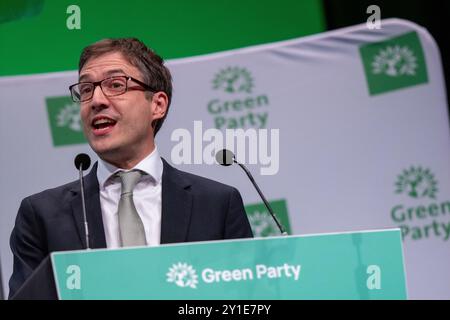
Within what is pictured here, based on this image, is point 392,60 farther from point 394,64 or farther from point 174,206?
point 174,206

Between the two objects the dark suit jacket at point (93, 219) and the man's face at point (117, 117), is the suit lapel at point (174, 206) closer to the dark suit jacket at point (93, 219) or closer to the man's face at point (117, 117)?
the dark suit jacket at point (93, 219)

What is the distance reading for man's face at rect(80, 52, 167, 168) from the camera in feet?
6.98

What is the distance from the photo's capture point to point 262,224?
3342 mm

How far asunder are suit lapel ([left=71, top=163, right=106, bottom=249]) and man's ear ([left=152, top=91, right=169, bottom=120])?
0.29m

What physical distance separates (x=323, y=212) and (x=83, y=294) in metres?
1.98

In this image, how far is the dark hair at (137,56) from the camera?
2211mm

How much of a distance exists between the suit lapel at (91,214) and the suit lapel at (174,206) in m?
0.17

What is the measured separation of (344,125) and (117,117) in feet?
5.08

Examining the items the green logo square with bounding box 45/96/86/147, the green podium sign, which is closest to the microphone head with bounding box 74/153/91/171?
the green podium sign

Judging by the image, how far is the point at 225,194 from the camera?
227 cm

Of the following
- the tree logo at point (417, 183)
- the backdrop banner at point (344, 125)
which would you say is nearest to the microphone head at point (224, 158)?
the backdrop banner at point (344, 125)

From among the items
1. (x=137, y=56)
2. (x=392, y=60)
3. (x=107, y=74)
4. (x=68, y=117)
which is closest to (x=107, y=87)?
(x=107, y=74)
